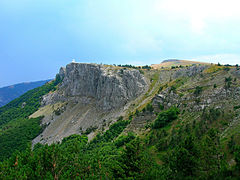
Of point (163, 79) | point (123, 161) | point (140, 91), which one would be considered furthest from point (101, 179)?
point (163, 79)

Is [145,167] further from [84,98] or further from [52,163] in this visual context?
[84,98]

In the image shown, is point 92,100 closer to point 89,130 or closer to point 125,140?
point 89,130

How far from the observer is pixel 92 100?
109875mm

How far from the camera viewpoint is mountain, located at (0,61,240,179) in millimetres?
23766

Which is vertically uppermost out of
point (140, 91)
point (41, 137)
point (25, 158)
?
point (140, 91)

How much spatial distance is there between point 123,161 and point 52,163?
11188mm

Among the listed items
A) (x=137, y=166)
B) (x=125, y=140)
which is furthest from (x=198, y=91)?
(x=137, y=166)

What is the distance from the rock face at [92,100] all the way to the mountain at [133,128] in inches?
24.9

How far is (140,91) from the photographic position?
306ft

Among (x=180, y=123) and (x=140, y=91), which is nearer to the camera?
(x=180, y=123)

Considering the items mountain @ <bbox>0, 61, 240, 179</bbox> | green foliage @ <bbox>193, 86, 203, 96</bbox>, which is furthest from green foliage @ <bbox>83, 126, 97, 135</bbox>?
green foliage @ <bbox>193, 86, 203, 96</bbox>

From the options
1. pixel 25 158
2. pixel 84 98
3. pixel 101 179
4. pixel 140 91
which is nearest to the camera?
pixel 101 179

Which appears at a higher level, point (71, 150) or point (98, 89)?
point (98, 89)

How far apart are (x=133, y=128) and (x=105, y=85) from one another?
1745 inches
